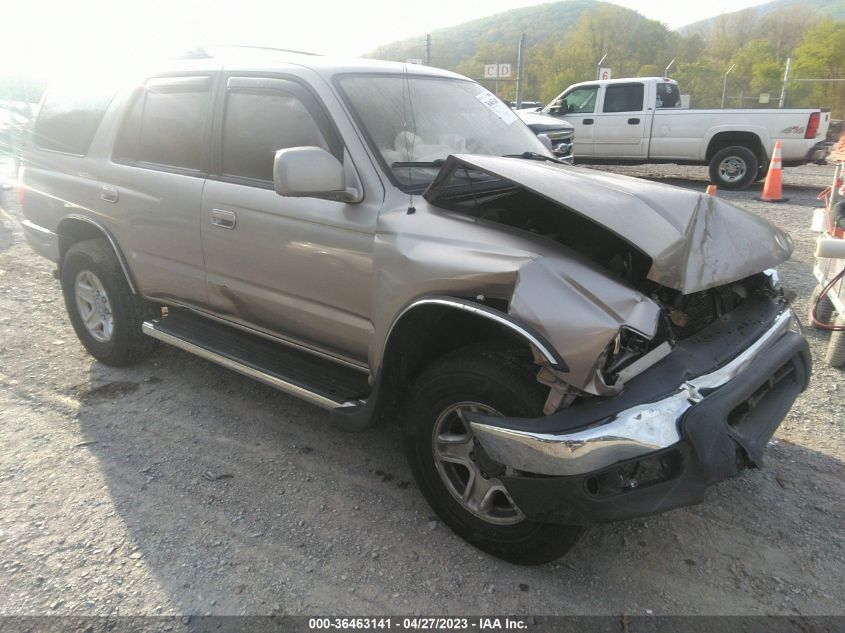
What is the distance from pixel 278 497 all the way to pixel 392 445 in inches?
28.0

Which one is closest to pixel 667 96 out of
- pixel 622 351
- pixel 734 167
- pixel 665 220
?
pixel 734 167

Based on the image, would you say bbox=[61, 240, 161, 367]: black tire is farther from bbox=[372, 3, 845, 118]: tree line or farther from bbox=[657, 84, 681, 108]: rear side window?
bbox=[372, 3, 845, 118]: tree line

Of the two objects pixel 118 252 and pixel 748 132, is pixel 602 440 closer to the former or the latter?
pixel 118 252

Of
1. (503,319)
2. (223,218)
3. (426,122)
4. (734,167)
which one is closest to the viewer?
(503,319)

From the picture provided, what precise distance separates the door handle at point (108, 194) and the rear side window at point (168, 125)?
0.21 m

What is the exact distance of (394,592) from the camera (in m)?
2.41

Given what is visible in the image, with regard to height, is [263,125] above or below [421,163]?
above

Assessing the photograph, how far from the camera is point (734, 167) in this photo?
11531mm

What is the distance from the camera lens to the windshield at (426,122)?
2938mm

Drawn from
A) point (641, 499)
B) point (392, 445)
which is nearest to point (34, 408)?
point (392, 445)

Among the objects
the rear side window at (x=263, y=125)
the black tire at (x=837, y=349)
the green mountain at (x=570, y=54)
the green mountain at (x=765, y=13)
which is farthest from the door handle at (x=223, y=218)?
the green mountain at (x=765, y=13)

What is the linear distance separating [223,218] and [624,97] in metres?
11.7

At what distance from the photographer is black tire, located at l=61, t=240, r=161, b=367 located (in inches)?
159

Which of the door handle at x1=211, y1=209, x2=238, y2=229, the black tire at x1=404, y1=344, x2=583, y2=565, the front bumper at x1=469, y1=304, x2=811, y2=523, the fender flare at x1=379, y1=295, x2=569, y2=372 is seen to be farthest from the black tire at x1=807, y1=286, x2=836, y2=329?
the door handle at x1=211, y1=209, x2=238, y2=229
